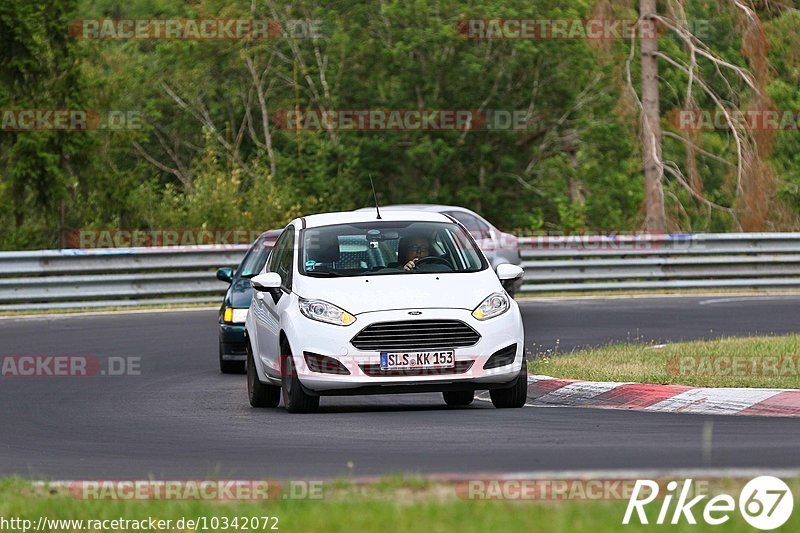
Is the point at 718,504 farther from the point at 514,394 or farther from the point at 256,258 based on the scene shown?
the point at 256,258

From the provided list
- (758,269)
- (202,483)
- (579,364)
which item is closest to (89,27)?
(758,269)

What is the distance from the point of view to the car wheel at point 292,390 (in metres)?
13.1

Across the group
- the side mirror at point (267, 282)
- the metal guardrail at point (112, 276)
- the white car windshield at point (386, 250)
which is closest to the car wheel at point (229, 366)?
the white car windshield at point (386, 250)

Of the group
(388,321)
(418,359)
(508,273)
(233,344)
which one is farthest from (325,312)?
(233,344)

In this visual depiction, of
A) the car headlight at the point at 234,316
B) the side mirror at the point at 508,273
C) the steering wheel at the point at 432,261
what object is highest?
the steering wheel at the point at 432,261

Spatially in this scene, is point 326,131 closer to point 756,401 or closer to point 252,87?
point 252,87

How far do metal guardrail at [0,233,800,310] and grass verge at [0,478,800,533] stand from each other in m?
20.3

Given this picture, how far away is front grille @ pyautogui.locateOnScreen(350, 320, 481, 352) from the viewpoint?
41.7ft

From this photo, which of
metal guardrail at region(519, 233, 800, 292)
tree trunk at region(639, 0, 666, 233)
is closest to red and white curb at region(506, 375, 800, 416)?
metal guardrail at region(519, 233, 800, 292)

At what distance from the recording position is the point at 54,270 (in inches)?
1124

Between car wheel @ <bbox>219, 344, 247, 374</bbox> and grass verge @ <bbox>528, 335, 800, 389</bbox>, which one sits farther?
car wheel @ <bbox>219, 344, 247, 374</bbox>

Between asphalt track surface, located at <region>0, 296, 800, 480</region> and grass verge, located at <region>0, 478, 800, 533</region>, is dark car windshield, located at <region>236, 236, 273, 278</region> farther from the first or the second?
grass verge, located at <region>0, 478, 800, 533</region>

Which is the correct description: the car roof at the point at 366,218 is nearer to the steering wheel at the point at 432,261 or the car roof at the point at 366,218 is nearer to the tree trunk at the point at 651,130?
the steering wheel at the point at 432,261

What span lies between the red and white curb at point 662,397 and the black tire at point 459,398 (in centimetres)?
52
